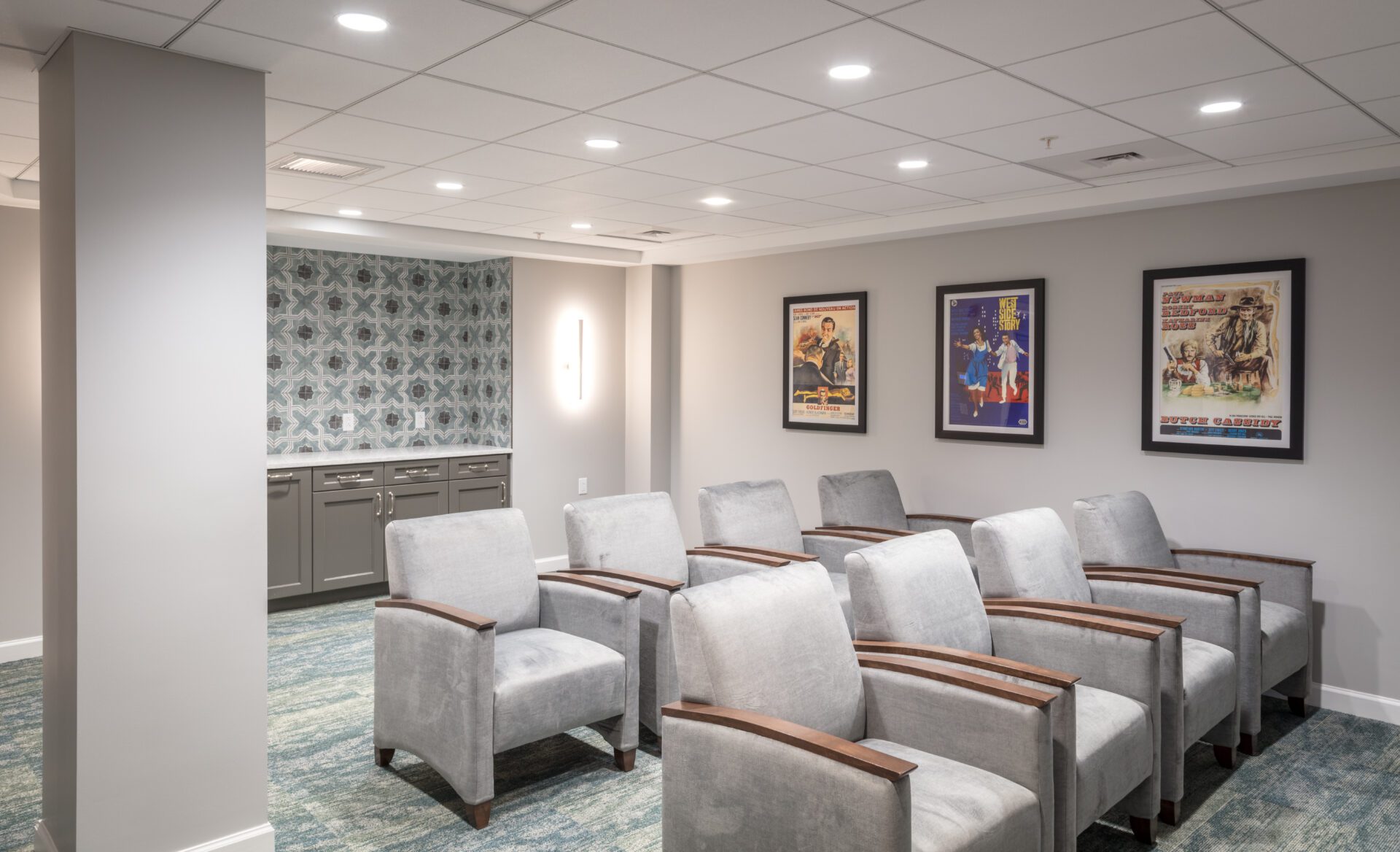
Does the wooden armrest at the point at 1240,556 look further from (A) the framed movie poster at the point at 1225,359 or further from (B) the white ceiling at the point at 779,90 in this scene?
(B) the white ceiling at the point at 779,90

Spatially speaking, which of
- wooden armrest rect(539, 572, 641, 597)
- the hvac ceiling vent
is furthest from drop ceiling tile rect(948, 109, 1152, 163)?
the hvac ceiling vent

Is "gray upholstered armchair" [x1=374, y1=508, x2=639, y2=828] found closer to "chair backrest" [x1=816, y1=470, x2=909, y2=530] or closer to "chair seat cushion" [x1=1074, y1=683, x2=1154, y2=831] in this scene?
"chair seat cushion" [x1=1074, y1=683, x2=1154, y2=831]

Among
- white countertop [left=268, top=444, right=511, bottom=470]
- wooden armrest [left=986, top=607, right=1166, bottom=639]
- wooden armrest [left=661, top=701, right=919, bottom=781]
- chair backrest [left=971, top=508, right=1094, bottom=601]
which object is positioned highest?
white countertop [left=268, top=444, right=511, bottom=470]

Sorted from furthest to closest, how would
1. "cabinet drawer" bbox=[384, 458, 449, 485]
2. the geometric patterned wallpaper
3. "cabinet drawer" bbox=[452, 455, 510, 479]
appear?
"cabinet drawer" bbox=[452, 455, 510, 479] < the geometric patterned wallpaper < "cabinet drawer" bbox=[384, 458, 449, 485]

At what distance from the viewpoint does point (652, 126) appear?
327cm

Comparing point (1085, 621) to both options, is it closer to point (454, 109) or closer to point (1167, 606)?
point (1167, 606)

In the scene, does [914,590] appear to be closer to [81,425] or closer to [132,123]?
[81,425]

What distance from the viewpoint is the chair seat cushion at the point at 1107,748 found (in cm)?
245

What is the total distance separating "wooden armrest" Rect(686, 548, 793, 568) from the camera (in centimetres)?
401

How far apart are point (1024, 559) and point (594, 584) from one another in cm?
150

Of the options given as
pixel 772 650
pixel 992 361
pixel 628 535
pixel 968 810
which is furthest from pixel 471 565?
pixel 992 361

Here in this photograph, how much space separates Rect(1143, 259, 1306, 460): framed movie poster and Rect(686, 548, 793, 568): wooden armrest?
1.89 meters

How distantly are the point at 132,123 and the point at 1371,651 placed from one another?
4.78m

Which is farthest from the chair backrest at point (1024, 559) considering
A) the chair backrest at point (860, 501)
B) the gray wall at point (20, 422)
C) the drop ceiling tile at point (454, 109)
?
the gray wall at point (20, 422)
